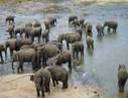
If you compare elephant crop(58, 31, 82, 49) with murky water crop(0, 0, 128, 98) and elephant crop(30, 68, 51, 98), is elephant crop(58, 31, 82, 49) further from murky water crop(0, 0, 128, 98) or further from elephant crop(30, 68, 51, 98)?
elephant crop(30, 68, 51, 98)

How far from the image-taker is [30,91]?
53.8 ft

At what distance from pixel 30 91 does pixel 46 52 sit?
3935 millimetres

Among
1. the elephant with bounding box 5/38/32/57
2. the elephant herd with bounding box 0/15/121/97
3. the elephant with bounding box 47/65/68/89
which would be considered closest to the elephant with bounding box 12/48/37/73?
the elephant herd with bounding box 0/15/121/97

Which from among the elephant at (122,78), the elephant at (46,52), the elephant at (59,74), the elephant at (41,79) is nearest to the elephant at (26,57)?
the elephant at (46,52)

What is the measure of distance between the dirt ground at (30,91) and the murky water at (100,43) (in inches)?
25.1

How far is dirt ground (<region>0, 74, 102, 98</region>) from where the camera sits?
16078 millimetres

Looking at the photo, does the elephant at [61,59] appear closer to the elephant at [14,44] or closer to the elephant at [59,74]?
the elephant at [59,74]

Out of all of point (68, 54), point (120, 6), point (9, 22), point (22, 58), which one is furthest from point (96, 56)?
point (120, 6)

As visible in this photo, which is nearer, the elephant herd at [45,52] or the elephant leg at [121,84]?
the elephant herd at [45,52]

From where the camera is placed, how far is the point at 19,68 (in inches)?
774

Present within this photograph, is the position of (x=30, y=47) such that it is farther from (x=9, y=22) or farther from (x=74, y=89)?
(x=9, y=22)

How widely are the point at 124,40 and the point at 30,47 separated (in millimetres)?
7211

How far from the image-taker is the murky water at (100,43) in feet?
59.9

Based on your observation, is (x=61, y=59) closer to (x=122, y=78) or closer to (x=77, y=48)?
(x=77, y=48)
